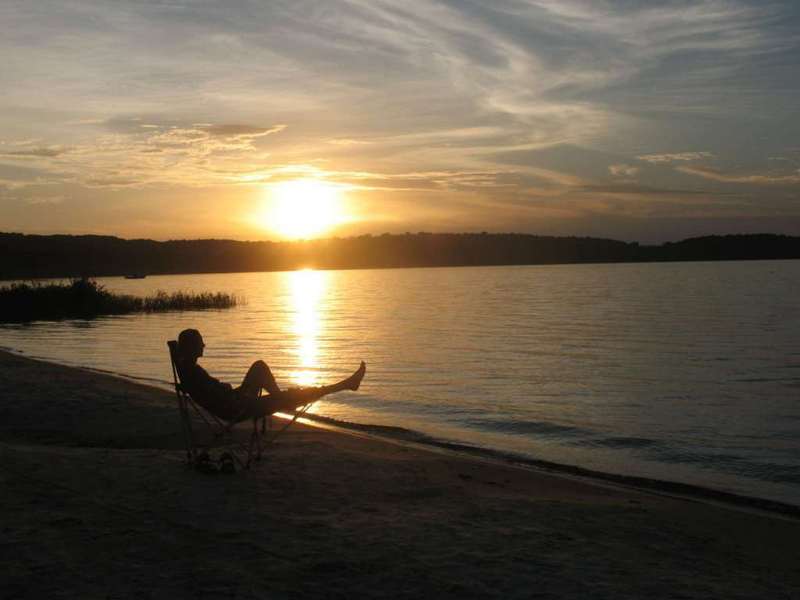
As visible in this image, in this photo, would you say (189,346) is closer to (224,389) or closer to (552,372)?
(224,389)

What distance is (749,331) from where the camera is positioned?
117ft

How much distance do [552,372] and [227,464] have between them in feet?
52.8

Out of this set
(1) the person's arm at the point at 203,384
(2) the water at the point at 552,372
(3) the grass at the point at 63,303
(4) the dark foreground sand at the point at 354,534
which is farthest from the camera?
(3) the grass at the point at 63,303

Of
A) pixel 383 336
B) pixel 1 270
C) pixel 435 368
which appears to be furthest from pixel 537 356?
pixel 1 270

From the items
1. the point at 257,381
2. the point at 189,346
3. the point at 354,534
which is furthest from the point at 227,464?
the point at 354,534

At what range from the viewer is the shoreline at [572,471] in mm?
8977

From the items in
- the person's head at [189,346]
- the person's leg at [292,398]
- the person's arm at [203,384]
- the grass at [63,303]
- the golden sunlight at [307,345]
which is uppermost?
the person's head at [189,346]

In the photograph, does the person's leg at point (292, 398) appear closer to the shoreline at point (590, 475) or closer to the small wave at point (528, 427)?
the shoreline at point (590, 475)

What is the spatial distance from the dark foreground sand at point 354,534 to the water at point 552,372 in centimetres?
348

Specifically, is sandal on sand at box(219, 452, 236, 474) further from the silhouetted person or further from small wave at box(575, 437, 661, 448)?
small wave at box(575, 437, 661, 448)

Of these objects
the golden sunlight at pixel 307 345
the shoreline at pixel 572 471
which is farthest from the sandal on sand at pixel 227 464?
the golden sunlight at pixel 307 345

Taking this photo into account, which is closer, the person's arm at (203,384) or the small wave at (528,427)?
the person's arm at (203,384)

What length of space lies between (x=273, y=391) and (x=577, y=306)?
49648 millimetres

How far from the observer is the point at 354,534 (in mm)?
5789
